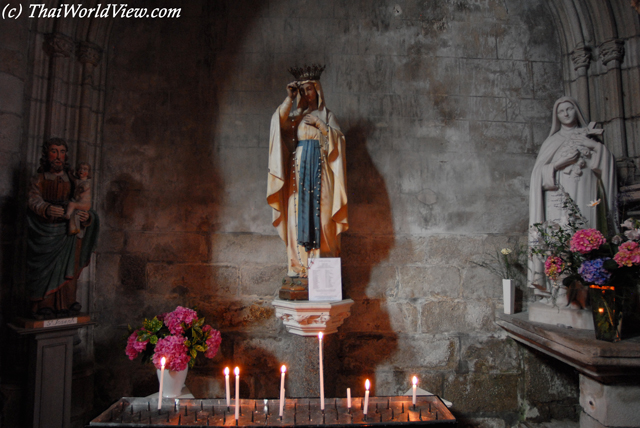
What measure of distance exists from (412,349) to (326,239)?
141 cm

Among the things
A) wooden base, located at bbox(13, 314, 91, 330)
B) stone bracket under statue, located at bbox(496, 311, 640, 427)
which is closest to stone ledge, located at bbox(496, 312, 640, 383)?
stone bracket under statue, located at bbox(496, 311, 640, 427)

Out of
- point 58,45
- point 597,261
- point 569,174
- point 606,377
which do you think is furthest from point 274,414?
point 58,45

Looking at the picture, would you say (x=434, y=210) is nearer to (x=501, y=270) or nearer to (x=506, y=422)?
(x=501, y=270)

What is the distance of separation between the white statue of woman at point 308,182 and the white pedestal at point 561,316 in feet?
5.43

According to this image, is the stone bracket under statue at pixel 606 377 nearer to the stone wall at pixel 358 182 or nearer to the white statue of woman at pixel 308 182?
the stone wall at pixel 358 182

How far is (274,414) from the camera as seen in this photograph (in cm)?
213

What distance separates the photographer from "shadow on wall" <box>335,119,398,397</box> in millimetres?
3689

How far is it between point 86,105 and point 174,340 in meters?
2.30

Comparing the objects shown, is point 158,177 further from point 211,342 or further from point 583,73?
point 583,73

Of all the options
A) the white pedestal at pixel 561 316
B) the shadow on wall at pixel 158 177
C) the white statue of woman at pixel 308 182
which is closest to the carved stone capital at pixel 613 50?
the white pedestal at pixel 561 316

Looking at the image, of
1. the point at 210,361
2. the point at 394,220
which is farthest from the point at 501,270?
the point at 210,361

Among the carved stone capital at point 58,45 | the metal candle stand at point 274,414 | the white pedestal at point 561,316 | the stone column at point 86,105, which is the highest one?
the carved stone capital at point 58,45

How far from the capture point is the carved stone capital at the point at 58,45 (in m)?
3.52

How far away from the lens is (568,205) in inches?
124
